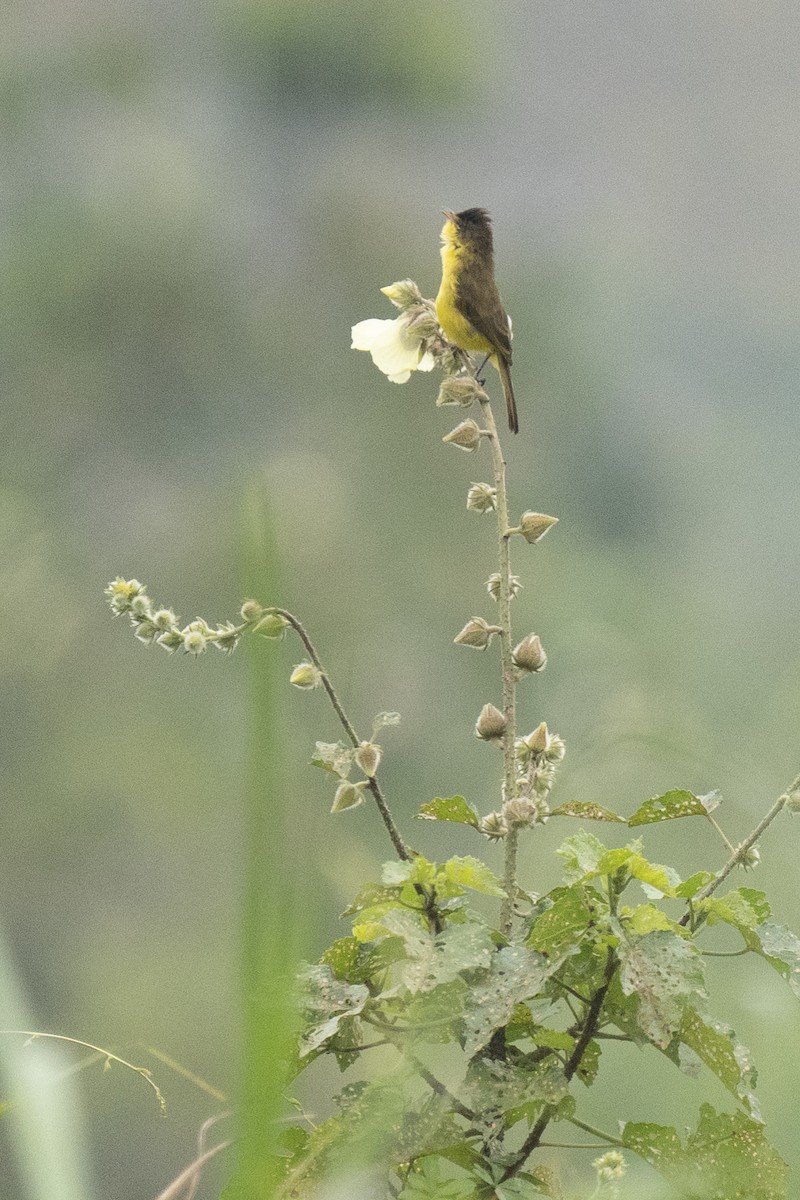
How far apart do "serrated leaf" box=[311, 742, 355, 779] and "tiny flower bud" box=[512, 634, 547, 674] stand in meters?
0.07

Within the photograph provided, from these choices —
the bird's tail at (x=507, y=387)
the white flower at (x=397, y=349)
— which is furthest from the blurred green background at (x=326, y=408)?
the white flower at (x=397, y=349)

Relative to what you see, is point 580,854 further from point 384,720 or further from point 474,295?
point 474,295

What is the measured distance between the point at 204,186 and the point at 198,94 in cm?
44

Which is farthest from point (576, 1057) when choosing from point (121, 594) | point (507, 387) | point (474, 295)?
point (507, 387)

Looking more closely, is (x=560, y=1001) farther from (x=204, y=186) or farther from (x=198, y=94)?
(x=198, y=94)

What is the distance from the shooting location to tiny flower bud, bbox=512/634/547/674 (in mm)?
461

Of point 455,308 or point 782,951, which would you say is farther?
point 455,308

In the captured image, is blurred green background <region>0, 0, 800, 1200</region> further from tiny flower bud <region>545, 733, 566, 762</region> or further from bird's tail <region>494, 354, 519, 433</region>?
tiny flower bud <region>545, 733, 566, 762</region>

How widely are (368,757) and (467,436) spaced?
0.15m

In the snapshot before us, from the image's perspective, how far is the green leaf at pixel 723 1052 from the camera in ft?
1.32

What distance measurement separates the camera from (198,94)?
12.2ft

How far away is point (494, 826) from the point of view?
0.44 metres

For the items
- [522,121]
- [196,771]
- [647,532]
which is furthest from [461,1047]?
[522,121]

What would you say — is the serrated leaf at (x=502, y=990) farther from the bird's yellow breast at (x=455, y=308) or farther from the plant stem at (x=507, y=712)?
the bird's yellow breast at (x=455, y=308)
